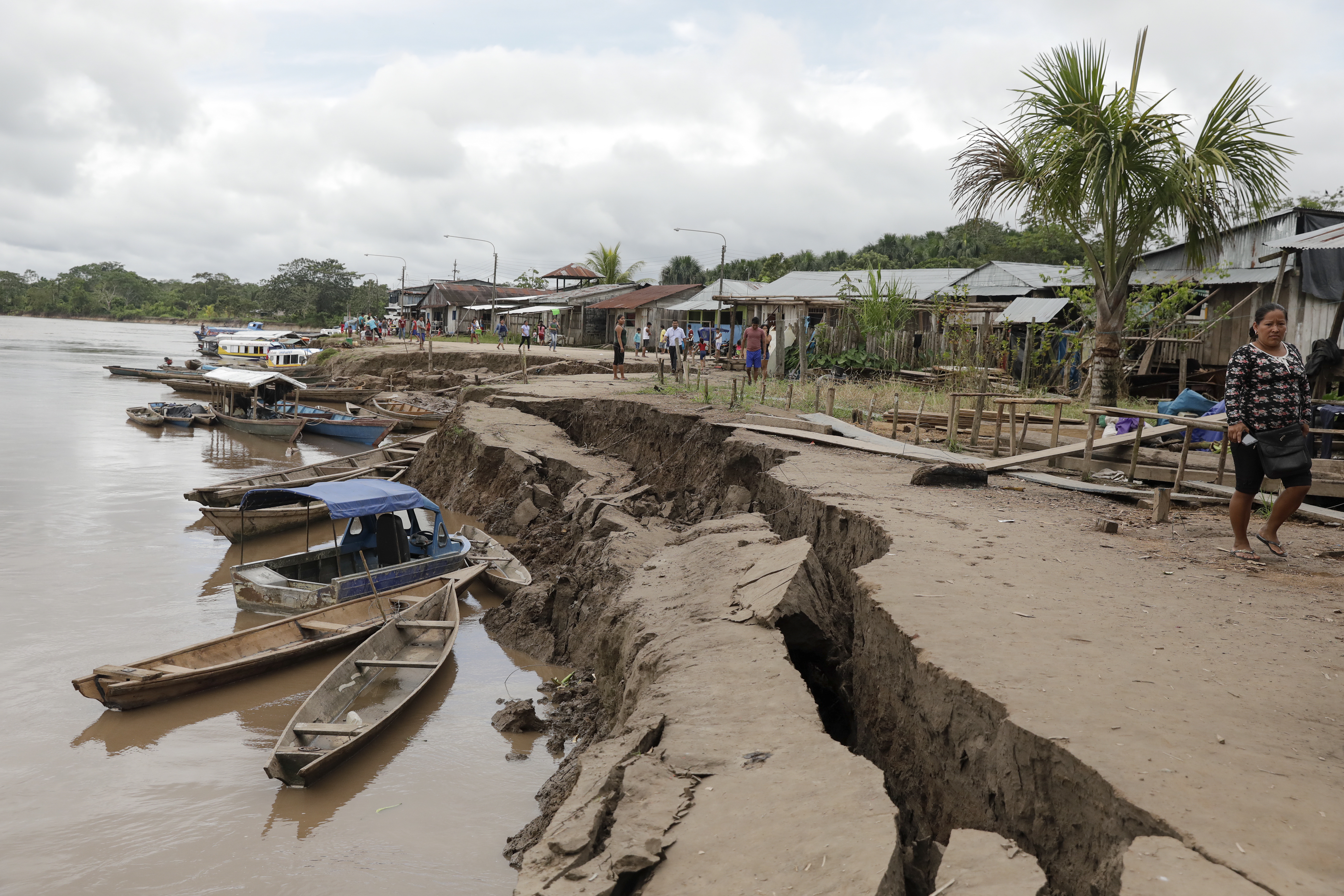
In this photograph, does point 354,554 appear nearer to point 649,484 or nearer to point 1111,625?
point 649,484

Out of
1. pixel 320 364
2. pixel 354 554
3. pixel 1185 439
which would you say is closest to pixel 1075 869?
pixel 1185 439

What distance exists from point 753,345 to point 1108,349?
30.3 ft

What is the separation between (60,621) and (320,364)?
38.8 m

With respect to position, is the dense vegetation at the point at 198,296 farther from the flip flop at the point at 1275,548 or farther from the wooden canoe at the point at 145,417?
the flip flop at the point at 1275,548

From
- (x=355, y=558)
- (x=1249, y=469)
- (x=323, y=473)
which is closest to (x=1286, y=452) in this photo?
(x=1249, y=469)

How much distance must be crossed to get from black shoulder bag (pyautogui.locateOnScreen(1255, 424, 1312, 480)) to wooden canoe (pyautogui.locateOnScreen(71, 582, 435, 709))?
928 centimetres

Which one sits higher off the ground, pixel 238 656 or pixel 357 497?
pixel 357 497

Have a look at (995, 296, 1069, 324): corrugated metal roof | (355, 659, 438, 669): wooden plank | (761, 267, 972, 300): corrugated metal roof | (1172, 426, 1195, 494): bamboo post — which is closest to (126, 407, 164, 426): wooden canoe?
(761, 267, 972, 300): corrugated metal roof

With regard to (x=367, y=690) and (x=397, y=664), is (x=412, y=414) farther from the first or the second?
(x=367, y=690)

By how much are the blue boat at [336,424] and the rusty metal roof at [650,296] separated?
50.6 ft

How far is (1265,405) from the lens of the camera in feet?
21.0

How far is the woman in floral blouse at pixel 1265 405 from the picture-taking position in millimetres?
6359

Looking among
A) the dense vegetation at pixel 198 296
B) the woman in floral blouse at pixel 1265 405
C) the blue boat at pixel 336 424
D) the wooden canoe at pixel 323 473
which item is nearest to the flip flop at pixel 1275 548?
the woman in floral blouse at pixel 1265 405

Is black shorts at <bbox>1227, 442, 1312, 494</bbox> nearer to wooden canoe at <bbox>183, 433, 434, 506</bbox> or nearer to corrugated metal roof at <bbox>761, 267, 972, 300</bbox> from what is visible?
wooden canoe at <bbox>183, 433, 434, 506</bbox>
